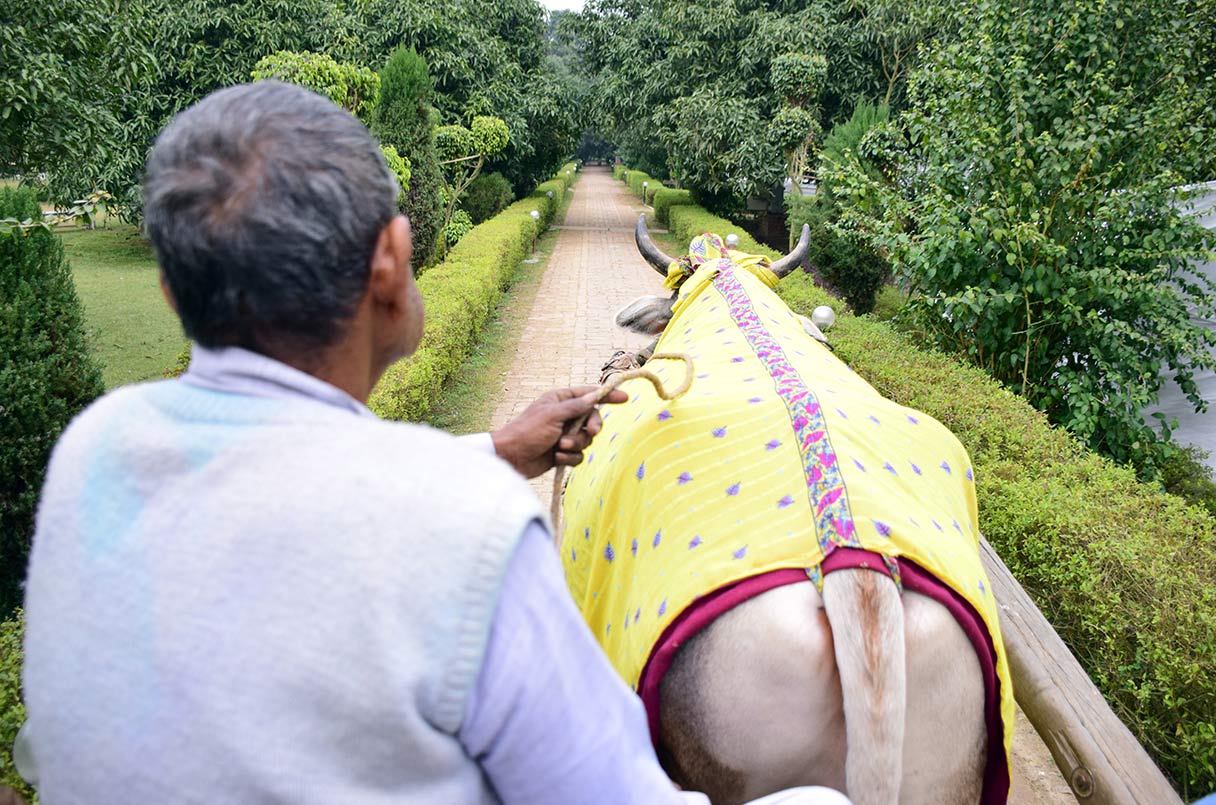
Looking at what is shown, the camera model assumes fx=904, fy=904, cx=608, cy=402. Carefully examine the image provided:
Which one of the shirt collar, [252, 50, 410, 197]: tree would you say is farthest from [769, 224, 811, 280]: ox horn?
[252, 50, 410, 197]: tree

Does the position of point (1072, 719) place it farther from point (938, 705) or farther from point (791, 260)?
point (791, 260)

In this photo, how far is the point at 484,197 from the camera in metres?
19.8

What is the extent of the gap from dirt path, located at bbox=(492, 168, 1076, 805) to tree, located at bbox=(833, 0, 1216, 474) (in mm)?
2512

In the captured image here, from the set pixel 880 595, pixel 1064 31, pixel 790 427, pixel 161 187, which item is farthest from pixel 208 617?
pixel 1064 31

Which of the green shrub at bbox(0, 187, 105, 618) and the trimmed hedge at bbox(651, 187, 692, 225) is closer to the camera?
the green shrub at bbox(0, 187, 105, 618)

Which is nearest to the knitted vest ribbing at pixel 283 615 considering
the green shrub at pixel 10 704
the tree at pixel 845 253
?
the green shrub at pixel 10 704

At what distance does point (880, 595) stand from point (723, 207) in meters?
19.9

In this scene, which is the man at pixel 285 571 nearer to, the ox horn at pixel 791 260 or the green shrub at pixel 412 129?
the ox horn at pixel 791 260

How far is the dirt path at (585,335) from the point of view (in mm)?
3477

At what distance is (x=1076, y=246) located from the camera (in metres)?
5.50

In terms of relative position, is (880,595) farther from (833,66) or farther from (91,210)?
(833,66)

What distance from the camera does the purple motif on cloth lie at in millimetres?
1693

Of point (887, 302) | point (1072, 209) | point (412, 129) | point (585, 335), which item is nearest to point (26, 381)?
point (1072, 209)

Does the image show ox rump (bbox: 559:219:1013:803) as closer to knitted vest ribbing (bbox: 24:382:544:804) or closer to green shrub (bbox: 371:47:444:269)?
knitted vest ribbing (bbox: 24:382:544:804)
